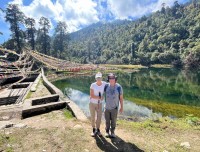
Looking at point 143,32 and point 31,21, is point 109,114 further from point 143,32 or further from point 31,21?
point 143,32

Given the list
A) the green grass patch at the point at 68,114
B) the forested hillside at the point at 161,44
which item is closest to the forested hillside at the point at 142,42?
the forested hillside at the point at 161,44

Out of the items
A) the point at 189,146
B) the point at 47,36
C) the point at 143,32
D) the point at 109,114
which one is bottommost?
the point at 189,146

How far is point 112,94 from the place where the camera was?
7219mm

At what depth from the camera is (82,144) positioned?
693 cm

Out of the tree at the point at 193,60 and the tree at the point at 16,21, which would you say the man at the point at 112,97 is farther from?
the tree at the point at 193,60

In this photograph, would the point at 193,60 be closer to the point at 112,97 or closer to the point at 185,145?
the point at 185,145

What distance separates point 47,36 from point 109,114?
7125 centimetres

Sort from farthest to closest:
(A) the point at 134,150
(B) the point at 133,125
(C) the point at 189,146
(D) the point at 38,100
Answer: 1. (D) the point at 38,100
2. (B) the point at 133,125
3. (C) the point at 189,146
4. (A) the point at 134,150

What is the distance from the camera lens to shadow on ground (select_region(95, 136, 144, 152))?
6.70 m

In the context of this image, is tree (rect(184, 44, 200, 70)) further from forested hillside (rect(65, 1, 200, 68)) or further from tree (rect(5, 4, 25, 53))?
tree (rect(5, 4, 25, 53))

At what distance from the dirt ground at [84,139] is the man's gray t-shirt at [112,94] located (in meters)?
1.10

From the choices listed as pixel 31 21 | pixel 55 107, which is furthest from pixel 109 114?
pixel 31 21

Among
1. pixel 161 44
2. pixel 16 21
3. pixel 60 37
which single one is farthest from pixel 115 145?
pixel 161 44

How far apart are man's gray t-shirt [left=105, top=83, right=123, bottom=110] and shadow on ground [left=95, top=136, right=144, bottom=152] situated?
40.5 inches
